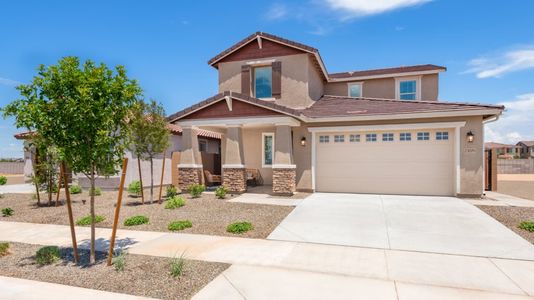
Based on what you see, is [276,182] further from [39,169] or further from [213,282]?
[39,169]

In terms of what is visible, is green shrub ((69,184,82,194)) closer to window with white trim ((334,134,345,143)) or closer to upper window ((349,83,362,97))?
window with white trim ((334,134,345,143))

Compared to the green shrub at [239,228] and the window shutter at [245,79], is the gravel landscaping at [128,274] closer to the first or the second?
the green shrub at [239,228]

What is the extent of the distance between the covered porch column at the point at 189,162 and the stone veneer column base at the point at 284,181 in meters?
4.09

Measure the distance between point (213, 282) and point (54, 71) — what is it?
453 centimetres

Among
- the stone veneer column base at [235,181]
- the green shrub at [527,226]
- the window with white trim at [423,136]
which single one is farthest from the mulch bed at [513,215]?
the stone veneer column base at [235,181]

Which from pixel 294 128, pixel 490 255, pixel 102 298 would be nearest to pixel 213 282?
pixel 102 298

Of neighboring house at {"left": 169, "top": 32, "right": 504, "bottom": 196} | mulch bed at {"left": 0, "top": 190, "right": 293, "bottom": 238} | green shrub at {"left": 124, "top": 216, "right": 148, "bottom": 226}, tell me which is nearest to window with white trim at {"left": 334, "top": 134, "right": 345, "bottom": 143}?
neighboring house at {"left": 169, "top": 32, "right": 504, "bottom": 196}

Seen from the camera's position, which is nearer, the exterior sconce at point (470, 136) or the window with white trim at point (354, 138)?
the exterior sconce at point (470, 136)

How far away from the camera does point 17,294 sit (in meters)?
4.43

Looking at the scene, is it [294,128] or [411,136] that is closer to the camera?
[411,136]

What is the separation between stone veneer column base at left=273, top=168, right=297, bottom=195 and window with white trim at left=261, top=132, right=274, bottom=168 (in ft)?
12.2

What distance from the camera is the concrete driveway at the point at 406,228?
6419 mm

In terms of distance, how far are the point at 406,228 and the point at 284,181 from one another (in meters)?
5.97

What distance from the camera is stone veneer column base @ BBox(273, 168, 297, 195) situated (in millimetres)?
12898
